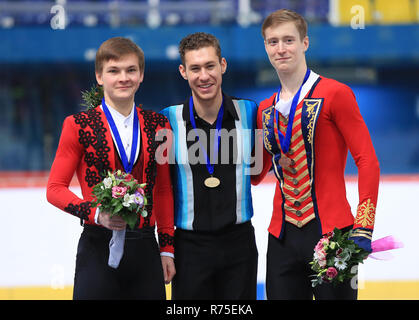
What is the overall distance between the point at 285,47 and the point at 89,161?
965 millimetres

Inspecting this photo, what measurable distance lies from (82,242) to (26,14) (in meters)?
11.1

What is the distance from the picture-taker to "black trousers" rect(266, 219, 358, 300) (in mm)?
2676

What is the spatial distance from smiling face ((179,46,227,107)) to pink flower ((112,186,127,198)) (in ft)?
2.15

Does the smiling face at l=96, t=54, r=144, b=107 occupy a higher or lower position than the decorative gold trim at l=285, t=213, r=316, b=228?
higher

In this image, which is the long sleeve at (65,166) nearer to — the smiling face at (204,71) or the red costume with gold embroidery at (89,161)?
the red costume with gold embroidery at (89,161)

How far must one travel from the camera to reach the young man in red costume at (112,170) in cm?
254

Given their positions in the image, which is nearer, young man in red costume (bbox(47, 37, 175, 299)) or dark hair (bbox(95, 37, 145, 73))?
young man in red costume (bbox(47, 37, 175, 299))

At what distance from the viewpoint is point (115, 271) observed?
2.56m

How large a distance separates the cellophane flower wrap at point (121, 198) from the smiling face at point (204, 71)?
0.60m

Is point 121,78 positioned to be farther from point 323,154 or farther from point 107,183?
point 323,154

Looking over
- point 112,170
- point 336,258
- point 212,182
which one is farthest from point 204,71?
point 336,258

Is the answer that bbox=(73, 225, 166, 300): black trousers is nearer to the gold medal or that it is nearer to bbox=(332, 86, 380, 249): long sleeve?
the gold medal

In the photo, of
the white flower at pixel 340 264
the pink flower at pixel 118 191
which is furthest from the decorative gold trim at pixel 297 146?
the pink flower at pixel 118 191

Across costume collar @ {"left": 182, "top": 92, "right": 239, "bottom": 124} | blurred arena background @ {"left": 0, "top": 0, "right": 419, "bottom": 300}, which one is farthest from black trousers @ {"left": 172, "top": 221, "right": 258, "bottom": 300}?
blurred arena background @ {"left": 0, "top": 0, "right": 419, "bottom": 300}
